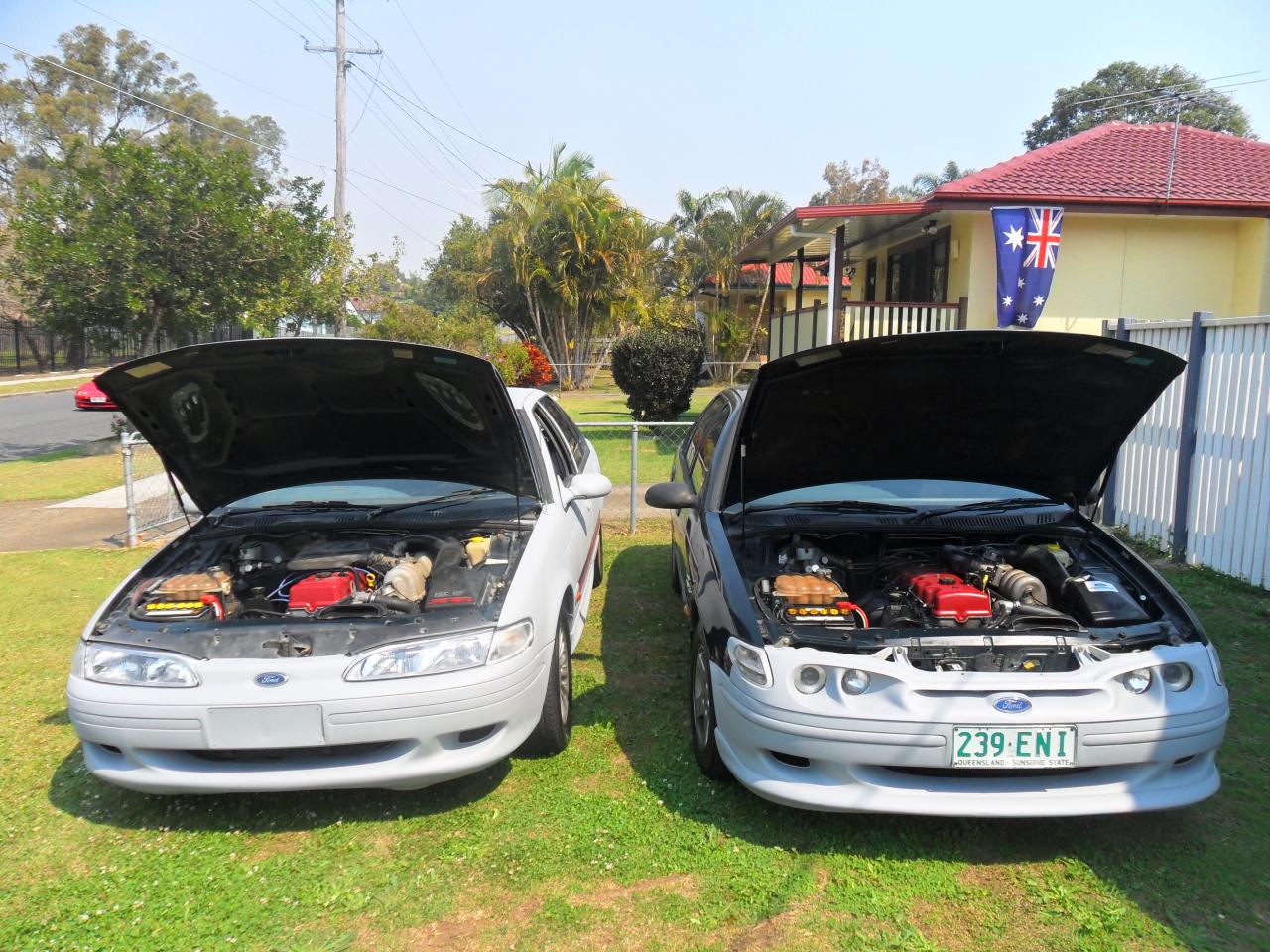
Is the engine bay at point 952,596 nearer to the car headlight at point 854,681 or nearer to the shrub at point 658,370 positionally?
the car headlight at point 854,681

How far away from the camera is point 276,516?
14.4 ft

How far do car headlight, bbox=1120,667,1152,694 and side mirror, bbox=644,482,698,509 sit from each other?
207 centimetres

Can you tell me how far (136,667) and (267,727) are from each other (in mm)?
604

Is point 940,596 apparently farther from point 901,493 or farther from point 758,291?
point 758,291

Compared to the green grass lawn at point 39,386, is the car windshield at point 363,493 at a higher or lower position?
higher

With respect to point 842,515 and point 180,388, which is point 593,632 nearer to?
point 842,515

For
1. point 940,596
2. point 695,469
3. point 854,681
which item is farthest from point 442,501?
point 940,596

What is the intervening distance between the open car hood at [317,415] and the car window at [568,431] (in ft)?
3.63

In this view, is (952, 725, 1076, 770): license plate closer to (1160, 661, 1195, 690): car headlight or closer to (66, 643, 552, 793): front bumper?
(1160, 661, 1195, 690): car headlight

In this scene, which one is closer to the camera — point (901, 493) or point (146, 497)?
point (901, 493)

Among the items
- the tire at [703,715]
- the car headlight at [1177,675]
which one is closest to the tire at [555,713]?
the tire at [703,715]

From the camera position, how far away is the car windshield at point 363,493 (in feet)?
14.6

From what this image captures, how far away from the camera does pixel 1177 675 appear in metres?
3.08

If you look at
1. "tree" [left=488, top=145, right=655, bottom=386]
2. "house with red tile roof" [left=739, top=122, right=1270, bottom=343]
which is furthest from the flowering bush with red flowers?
"house with red tile roof" [left=739, top=122, right=1270, bottom=343]
